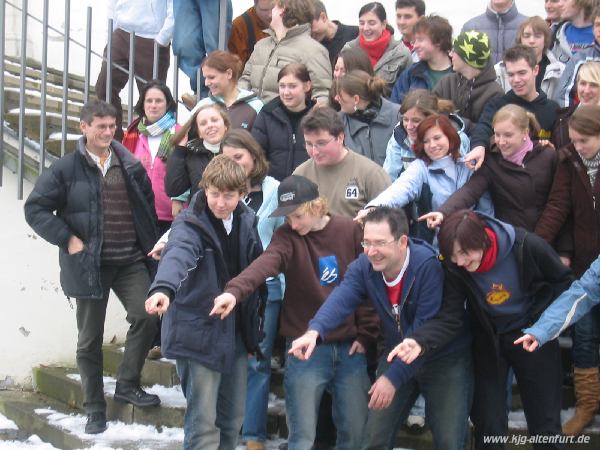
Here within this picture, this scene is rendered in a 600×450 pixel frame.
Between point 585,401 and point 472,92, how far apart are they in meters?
1.93

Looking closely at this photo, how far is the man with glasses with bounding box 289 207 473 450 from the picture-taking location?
191 inches

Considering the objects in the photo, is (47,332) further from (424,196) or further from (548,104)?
(548,104)

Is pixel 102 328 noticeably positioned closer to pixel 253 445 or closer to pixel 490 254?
pixel 253 445

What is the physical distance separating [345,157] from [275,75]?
1457mm

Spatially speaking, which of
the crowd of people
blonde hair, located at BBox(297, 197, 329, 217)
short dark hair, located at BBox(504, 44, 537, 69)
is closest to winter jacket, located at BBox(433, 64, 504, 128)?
the crowd of people

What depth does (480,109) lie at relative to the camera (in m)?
6.32

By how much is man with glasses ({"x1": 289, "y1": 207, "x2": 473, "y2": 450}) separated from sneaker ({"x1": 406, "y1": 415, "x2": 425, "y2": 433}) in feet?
1.95

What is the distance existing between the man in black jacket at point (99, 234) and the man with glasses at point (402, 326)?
5.33 feet

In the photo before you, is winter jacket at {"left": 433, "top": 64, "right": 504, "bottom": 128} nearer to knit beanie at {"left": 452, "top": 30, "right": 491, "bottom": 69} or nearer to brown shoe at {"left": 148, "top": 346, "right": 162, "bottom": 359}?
knit beanie at {"left": 452, "top": 30, "right": 491, "bottom": 69}

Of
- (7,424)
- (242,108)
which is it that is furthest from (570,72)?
(7,424)

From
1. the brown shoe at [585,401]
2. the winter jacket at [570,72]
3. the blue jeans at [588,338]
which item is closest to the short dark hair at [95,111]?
the winter jacket at [570,72]

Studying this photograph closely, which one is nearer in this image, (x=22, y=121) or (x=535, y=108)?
(x=535, y=108)

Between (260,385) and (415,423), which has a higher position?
(260,385)

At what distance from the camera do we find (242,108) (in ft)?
21.9
